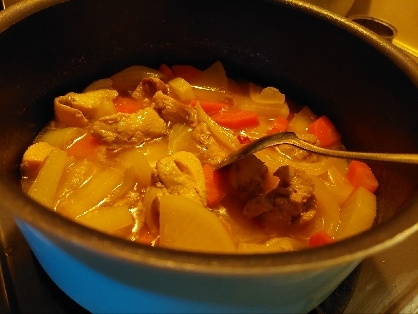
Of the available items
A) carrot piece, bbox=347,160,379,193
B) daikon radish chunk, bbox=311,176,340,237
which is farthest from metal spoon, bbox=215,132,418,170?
carrot piece, bbox=347,160,379,193

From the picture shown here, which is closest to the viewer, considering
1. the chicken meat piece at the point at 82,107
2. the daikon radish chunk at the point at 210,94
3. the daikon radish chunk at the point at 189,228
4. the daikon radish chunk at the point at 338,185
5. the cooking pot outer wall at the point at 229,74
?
the cooking pot outer wall at the point at 229,74

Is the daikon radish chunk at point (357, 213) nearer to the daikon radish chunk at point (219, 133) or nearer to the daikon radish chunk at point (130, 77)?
the daikon radish chunk at point (219, 133)

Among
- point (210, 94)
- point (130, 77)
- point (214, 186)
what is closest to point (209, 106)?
point (210, 94)

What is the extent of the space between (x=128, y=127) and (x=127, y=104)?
22 centimetres

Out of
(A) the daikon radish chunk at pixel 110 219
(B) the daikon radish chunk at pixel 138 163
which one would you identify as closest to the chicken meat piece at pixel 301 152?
(B) the daikon radish chunk at pixel 138 163

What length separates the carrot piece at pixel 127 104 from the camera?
1.65m

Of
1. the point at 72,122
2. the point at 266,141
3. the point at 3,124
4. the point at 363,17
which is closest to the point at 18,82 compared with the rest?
the point at 3,124

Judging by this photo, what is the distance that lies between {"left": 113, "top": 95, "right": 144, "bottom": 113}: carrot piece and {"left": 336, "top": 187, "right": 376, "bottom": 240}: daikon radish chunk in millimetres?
781

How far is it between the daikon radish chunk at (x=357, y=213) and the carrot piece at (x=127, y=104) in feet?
2.56

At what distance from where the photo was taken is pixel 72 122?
60.8 inches

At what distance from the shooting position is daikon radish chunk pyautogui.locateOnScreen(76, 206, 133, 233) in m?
1.18

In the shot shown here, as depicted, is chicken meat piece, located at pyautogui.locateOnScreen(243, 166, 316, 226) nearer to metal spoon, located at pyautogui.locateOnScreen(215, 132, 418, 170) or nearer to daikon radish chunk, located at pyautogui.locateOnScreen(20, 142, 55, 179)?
metal spoon, located at pyautogui.locateOnScreen(215, 132, 418, 170)

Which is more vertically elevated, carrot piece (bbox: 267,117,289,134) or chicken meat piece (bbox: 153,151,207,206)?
carrot piece (bbox: 267,117,289,134)

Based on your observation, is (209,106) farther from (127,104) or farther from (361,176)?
(361,176)
